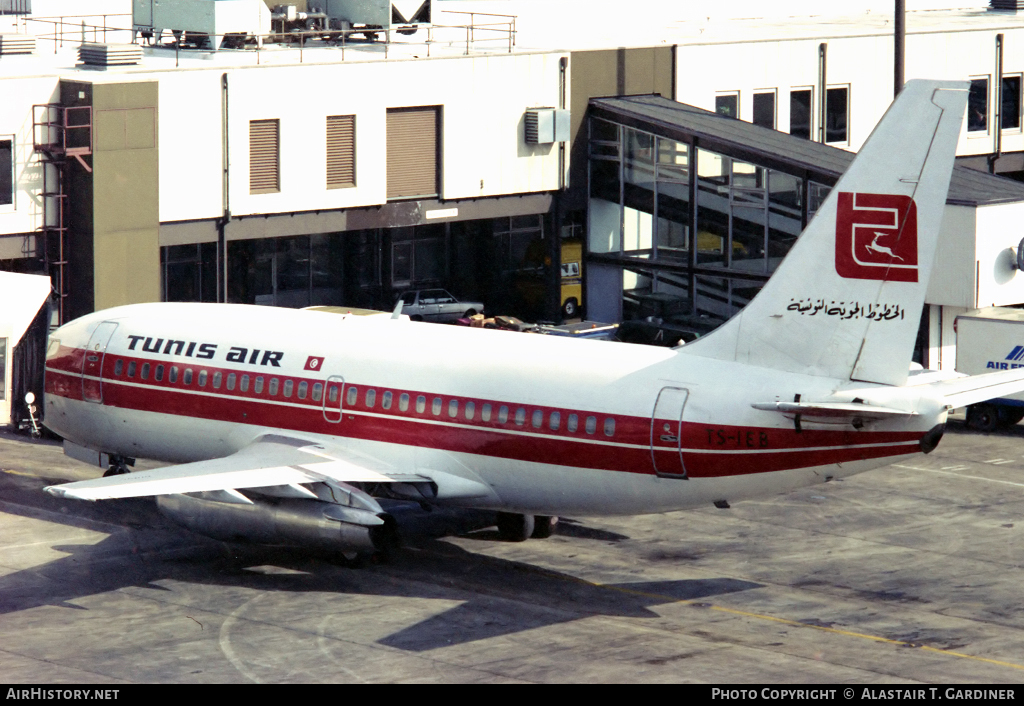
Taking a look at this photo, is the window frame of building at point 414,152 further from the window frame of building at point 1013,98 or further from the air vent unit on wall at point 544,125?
the window frame of building at point 1013,98

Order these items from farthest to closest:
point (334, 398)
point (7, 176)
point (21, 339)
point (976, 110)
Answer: point (976, 110) < point (21, 339) < point (7, 176) < point (334, 398)

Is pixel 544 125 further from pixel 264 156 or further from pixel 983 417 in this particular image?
pixel 983 417

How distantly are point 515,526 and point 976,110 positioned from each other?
43.6 metres

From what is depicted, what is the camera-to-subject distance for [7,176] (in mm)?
49844

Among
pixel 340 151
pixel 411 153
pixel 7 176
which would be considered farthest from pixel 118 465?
pixel 411 153

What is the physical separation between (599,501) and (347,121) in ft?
88.5

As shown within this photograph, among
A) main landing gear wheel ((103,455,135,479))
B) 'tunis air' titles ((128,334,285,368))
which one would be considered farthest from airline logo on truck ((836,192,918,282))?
main landing gear wheel ((103,455,135,479))

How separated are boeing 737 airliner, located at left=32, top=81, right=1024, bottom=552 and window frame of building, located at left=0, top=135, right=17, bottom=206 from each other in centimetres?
1098

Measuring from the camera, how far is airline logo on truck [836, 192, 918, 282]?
3025cm

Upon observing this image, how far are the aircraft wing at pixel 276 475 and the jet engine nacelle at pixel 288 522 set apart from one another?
1.26 feet

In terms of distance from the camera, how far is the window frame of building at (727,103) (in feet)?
219

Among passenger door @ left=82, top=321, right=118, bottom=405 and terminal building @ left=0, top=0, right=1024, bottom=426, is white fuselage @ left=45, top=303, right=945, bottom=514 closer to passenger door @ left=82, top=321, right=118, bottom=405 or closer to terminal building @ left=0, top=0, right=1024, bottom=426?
passenger door @ left=82, top=321, right=118, bottom=405

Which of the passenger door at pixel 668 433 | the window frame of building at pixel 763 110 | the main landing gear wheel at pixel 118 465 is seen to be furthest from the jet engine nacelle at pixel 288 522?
the window frame of building at pixel 763 110
